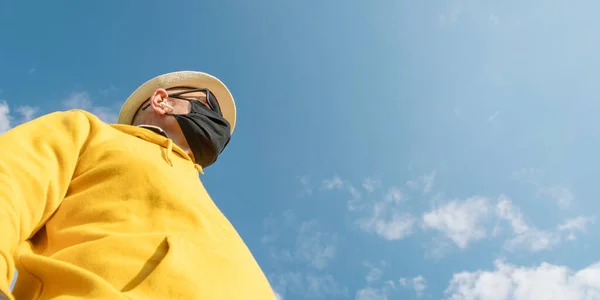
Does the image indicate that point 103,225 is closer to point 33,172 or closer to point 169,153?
point 33,172

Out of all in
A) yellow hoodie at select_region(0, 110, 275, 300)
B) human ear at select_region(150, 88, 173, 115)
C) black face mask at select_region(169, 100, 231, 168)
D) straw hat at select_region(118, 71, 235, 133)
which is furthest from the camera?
straw hat at select_region(118, 71, 235, 133)

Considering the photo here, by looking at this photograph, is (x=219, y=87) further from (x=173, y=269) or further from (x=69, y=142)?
(x=173, y=269)

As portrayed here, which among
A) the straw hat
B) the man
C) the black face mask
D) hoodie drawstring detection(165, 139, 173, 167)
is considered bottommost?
the man

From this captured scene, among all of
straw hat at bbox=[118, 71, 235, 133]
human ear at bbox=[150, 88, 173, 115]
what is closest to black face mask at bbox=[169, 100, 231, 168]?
human ear at bbox=[150, 88, 173, 115]

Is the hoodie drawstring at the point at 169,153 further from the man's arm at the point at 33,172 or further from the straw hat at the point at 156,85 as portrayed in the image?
the straw hat at the point at 156,85

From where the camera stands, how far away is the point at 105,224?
1.86 m

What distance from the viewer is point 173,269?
1.64 meters

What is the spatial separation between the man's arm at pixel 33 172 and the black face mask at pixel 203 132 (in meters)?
1.16

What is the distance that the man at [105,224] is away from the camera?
1587mm

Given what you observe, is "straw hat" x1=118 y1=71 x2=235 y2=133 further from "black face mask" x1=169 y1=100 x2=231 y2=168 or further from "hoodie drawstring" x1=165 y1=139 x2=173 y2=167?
"hoodie drawstring" x1=165 y1=139 x2=173 y2=167

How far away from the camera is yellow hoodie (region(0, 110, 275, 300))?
1.59m

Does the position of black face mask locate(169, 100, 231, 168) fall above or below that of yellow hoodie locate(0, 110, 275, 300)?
above

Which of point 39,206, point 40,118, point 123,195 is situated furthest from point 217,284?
point 40,118

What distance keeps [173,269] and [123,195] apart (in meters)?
0.53
